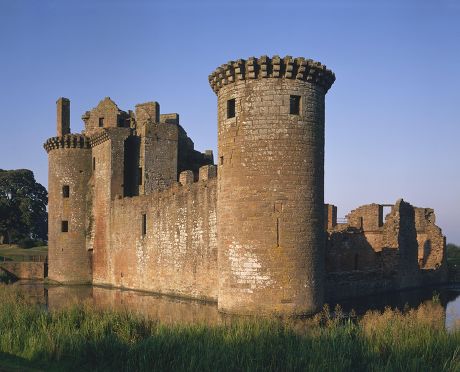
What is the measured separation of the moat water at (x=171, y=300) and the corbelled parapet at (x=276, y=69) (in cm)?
732

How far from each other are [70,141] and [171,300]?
14.3 metres

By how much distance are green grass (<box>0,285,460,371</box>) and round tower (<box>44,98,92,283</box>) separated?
19.1m

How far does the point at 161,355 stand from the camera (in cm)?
957

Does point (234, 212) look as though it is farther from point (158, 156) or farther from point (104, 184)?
point (104, 184)

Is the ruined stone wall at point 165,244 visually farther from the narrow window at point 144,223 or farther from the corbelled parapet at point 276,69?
the corbelled parapet at point 276,69

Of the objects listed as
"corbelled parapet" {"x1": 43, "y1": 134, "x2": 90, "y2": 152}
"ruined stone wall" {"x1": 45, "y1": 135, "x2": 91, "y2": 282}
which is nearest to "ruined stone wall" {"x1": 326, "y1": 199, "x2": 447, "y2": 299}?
"ruined stone wall" {"x1": 45, "y1": 135, "x2": 91, "y2": 282}

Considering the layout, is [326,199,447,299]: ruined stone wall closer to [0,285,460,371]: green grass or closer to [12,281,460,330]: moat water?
[12,281,460,330]: moat water

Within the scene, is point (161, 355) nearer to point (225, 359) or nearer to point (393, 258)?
point (225, 359)

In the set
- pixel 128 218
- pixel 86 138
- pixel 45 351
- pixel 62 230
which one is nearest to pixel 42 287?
pixel 62 230

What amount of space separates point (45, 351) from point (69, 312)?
267 cm

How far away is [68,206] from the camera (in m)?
31.3

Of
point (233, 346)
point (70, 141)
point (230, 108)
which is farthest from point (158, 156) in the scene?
point (233, 346)

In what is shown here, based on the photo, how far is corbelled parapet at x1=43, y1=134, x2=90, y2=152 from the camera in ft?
103

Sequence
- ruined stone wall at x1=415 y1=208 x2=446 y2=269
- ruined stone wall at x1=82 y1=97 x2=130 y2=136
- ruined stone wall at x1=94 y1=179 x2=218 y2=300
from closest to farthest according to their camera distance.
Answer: ruined stone wall at x1=94 y1=179 x2=218 y2=300, ruined stone wall at x1=415 y1=208 x2=446 y2=269, ruined stone wall at x1=82 y1=97 x2=130 y2=136
